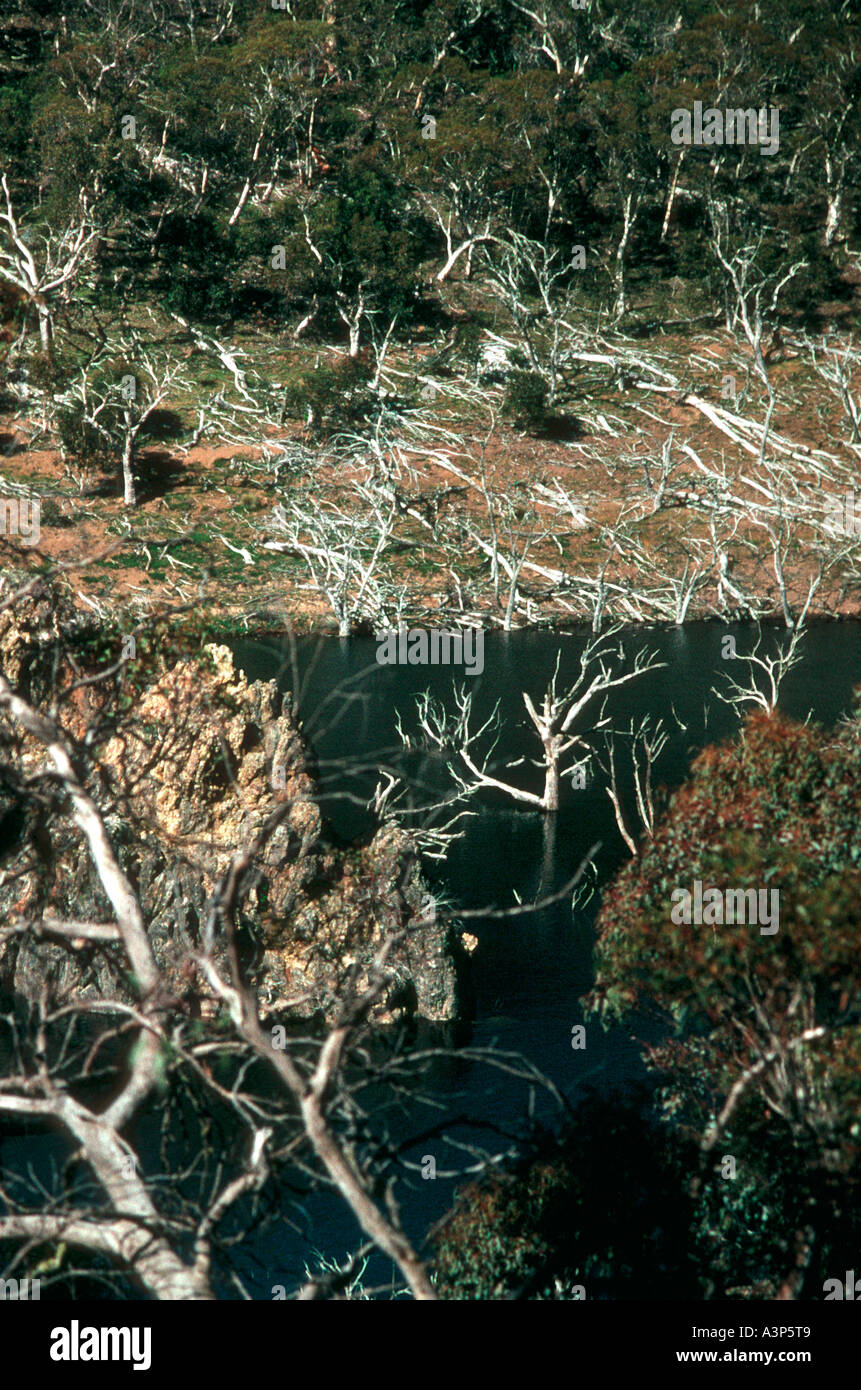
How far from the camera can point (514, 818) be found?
141 feet

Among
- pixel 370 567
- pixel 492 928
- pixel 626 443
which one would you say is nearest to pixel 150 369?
pixel 370 567

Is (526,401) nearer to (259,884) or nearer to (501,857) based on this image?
(501,857)

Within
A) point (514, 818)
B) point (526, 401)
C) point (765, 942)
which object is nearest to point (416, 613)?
point (526, 401)

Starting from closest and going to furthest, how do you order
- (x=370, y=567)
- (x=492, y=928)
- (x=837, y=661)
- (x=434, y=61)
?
(x=492, y=928), (x=837, y=661), (x=370, y=567), (x=434, y=61)

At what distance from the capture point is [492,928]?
114ft

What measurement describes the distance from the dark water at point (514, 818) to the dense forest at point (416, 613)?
1.09 feet

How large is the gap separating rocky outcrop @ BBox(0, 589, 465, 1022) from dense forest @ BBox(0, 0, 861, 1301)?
0.13 meters

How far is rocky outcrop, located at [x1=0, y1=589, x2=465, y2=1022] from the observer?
29.6 m

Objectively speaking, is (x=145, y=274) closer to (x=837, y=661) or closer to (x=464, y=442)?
(x=464, y=442)

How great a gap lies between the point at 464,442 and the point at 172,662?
55.8 meters

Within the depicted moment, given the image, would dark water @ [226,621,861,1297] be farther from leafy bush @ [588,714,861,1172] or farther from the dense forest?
leafy bush @ [588,714,861,1172]

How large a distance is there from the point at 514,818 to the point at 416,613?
938 inches

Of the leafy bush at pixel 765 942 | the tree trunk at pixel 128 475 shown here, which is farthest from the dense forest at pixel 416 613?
the tree trunk at pixel 128 475

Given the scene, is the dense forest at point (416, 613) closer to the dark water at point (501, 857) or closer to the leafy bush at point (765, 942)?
the leafy bush at point (765, 942)
